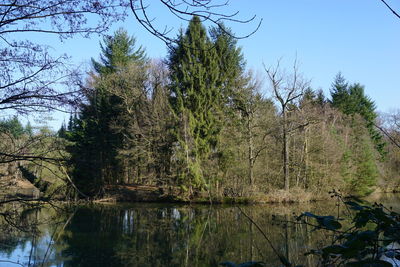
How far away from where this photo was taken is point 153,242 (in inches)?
421

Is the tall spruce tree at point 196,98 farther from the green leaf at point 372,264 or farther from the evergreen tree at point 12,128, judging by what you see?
the green leaf at point 372,264

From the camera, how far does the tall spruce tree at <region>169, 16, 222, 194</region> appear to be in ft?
71.3

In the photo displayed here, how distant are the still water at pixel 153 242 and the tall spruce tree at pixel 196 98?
6.60 metres

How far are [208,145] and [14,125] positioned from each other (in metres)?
18.2

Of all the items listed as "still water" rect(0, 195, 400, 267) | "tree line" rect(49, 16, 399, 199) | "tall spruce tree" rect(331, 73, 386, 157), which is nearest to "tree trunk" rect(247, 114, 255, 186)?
"tree line" rect(49, 16, 399, 199)

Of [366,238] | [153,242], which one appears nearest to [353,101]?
[153,242]

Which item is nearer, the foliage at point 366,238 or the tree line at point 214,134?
the foliage at point 366,238

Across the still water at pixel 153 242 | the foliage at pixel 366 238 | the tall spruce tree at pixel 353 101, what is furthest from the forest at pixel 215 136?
the foliage at pixel 366 238

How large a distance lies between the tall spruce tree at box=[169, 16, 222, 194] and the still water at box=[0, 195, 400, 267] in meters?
6.60

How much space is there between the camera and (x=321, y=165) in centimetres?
2223

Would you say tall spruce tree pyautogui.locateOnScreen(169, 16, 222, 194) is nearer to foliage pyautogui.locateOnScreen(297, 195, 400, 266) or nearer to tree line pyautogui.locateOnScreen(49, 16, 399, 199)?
tree line pyautogui.locateOnScreen(49, 16, 399, 199)

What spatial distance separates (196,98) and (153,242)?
12.9 meters

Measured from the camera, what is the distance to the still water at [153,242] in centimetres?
836

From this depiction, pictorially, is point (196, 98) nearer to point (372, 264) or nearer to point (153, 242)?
point (153, 242)
